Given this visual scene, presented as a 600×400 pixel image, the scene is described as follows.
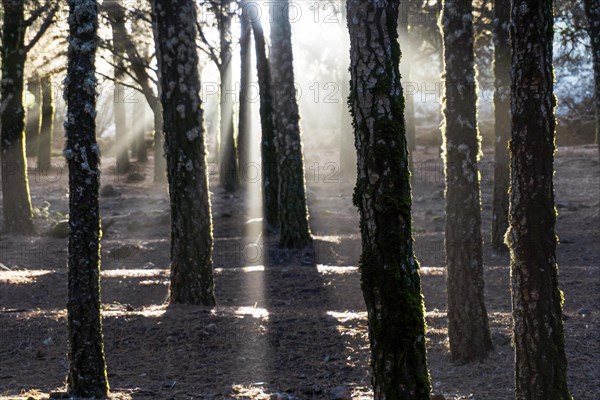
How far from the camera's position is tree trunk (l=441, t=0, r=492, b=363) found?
7.55 meters

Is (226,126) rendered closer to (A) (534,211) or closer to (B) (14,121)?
(B) (14,121)

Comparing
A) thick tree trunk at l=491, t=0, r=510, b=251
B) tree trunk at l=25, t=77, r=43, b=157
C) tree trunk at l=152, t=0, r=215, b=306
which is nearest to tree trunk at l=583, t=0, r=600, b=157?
thick tree trunk at l=491, t=0, r=510, b=251

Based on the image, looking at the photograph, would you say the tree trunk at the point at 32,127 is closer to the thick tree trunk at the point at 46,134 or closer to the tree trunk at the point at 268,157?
the thick tree trunk at the point at 46,134

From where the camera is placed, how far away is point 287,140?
14648 millimetres

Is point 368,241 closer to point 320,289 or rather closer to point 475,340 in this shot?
point 475,340

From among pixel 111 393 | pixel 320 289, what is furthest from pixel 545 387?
pixel 320 289

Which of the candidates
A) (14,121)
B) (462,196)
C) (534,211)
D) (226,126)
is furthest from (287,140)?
(226,126)

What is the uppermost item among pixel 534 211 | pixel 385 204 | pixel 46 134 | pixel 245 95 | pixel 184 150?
pixel 245 95

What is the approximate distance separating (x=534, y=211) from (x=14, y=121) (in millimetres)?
14902

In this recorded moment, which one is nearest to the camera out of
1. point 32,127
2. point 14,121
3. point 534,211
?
point 534,211

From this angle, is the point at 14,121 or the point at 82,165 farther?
the point at 14,121

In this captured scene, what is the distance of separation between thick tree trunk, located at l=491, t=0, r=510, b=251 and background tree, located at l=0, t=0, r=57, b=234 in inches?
414

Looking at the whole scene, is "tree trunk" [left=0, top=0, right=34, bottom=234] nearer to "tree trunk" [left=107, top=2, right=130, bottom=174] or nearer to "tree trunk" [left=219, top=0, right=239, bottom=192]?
"tree trunk" [left=107, top=2, right=130, bottom=174]

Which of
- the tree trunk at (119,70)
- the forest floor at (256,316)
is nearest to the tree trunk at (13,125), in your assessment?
the forest floor at (256,316)
